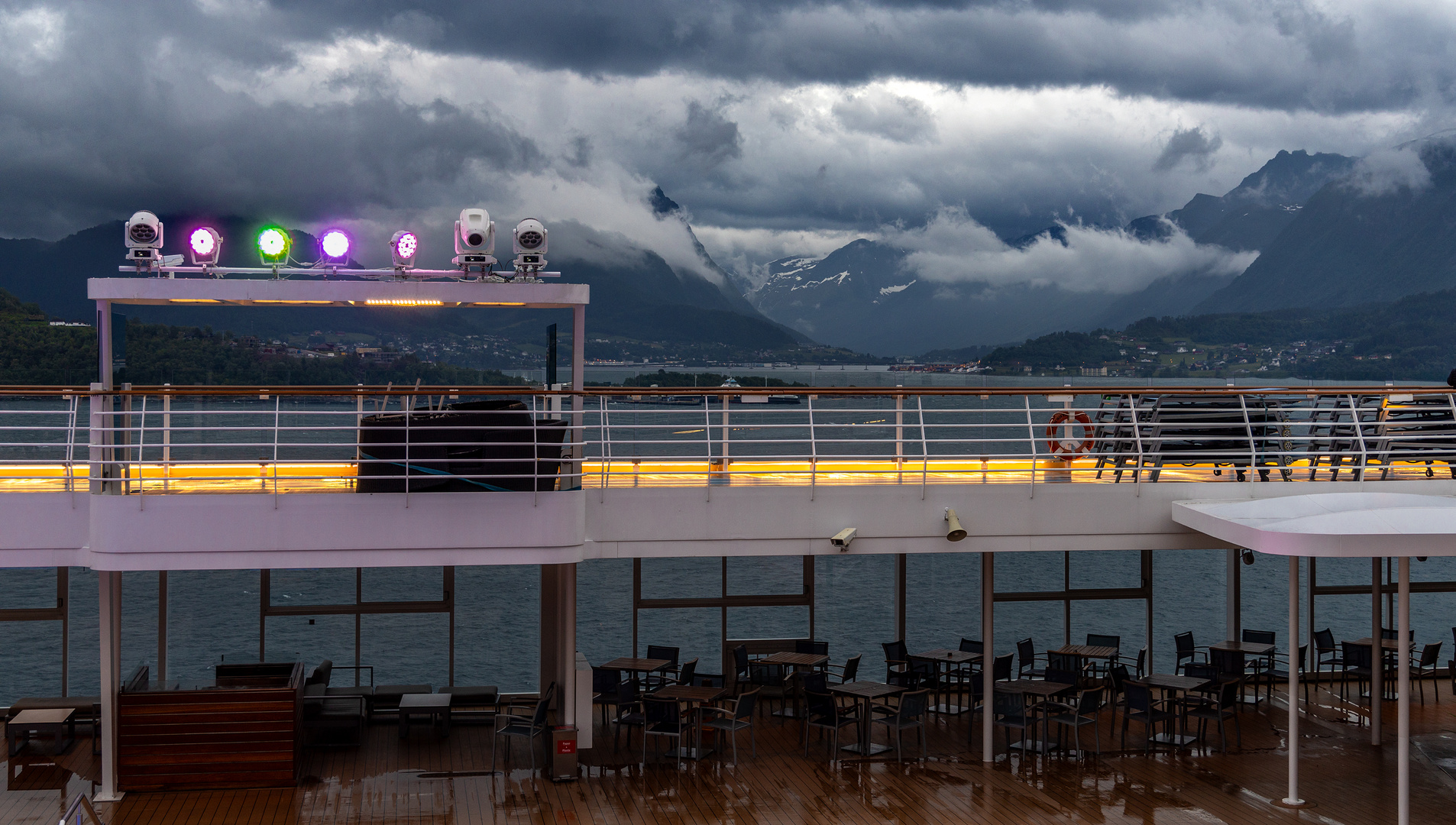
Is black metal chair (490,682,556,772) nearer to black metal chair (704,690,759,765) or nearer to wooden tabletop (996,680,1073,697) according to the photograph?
black metal chair (704,690,759,765)

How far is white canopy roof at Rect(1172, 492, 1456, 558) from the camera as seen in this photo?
8.86 metres

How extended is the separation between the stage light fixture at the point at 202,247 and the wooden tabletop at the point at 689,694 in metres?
5.96

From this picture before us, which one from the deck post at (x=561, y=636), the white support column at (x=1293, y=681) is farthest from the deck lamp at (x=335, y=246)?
the white support column at (x=1293, y=681)

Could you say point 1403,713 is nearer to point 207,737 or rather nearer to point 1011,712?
point 1011,712

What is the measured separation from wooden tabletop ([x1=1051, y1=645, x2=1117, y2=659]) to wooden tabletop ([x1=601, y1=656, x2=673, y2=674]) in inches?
197

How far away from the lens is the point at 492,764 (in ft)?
37.1

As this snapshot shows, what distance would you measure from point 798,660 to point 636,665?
191 centimetres

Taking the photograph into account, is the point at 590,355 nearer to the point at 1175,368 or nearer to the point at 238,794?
the point at 1175,368

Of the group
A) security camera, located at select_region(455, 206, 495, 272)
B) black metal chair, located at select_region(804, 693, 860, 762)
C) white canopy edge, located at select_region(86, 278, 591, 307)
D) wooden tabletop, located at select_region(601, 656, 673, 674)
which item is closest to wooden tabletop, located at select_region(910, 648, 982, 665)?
black metal chair, located at select_region(804, 693, 860, 762)

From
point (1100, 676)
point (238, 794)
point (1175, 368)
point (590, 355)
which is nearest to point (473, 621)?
point (1100, 676)

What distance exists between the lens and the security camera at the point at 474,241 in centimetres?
1012

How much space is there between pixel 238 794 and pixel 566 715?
3.10 meters

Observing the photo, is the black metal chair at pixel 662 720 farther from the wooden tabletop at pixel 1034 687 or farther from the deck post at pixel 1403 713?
the deck post at pixel 1403 713

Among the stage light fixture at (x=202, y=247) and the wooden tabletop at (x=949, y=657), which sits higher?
the stage light fixture at (x=202, y=247)
